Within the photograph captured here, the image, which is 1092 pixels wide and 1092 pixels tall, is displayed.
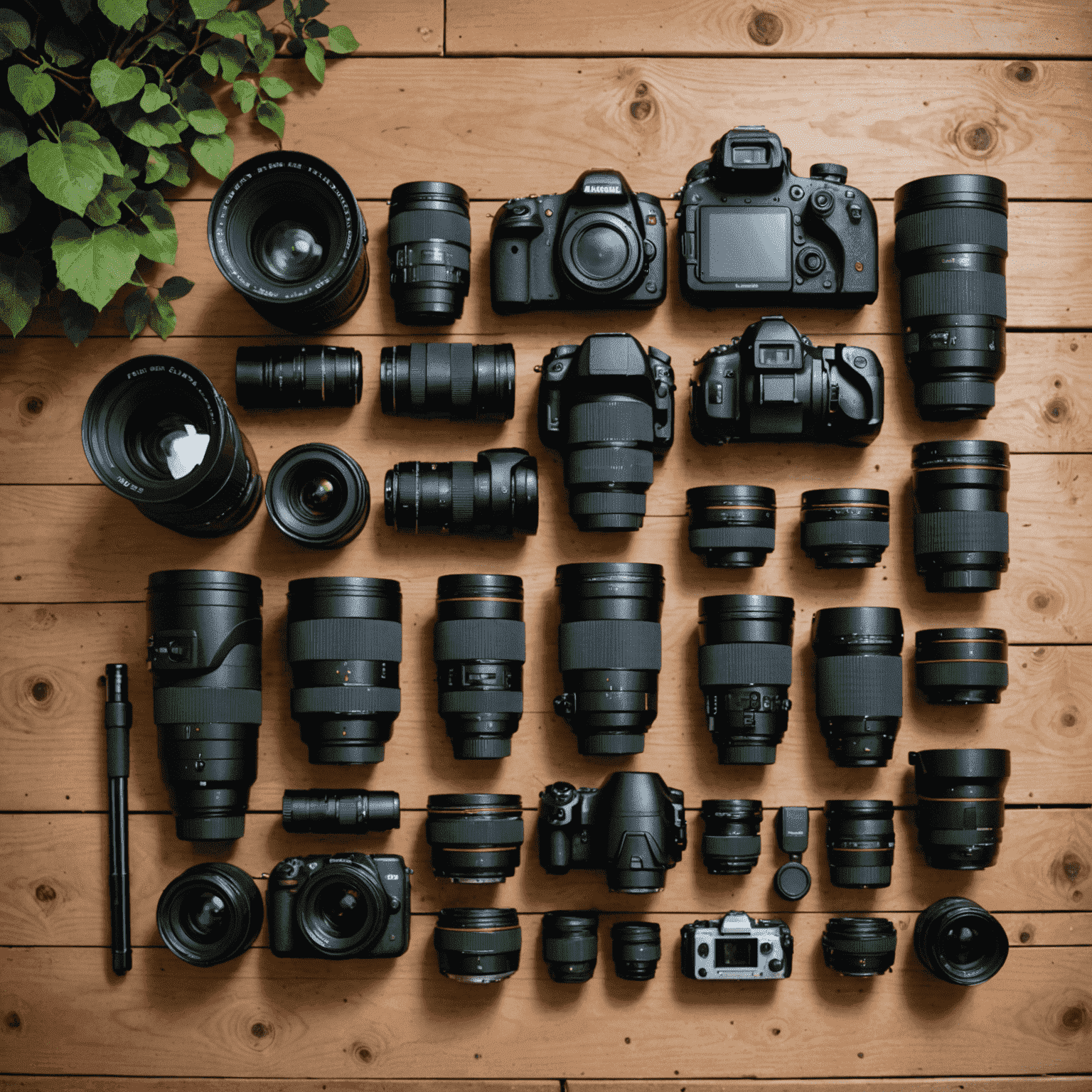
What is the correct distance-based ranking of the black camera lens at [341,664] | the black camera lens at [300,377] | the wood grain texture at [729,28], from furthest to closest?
the wood grain texture at [729,28] < the black camera lens at [300,377] < the black camera lens at [341,664]

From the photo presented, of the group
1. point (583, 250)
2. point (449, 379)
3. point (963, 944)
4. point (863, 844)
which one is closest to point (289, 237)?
point (449, 379)

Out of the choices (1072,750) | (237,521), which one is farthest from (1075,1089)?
(237,521)

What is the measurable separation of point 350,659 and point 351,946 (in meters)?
0.66

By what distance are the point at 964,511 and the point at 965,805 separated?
2.29 feet

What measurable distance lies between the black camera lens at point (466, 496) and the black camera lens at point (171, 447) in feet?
1.21

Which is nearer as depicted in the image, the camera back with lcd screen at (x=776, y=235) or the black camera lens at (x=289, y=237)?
the black camera lens at (x=289, y=237)

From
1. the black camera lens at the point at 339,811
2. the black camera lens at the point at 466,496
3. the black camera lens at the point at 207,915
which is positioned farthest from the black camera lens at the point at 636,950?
the black camera lens at the point at 466,496

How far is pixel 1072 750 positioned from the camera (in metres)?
2.26

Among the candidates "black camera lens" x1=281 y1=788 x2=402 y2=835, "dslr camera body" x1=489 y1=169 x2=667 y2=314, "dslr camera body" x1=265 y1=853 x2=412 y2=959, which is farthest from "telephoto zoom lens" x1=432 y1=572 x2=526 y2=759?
"dslr camera body" x1=489 y1=169 x2=667 y2=314

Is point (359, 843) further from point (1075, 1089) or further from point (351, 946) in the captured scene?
point (1075, 1089)

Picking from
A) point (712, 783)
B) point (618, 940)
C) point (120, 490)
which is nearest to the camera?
point (120, 490)

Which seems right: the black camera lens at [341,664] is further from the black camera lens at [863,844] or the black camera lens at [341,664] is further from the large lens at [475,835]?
the black camera lens at [863,844]

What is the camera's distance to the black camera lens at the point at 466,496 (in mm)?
2086

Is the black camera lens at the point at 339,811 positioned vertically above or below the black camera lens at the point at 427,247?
below
